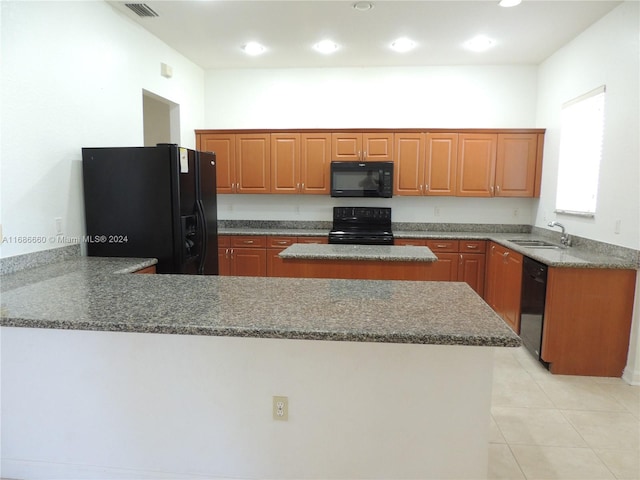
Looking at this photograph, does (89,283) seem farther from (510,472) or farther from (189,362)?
(510,472)

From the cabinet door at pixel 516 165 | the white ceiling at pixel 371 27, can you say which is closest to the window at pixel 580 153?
the cabinet door at pixel 516 165

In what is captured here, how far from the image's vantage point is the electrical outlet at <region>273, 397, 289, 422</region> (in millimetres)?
1629

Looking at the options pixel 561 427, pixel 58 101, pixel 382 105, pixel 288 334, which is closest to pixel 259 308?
pixel 288 334

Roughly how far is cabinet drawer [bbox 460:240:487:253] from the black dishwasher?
3.22 ft

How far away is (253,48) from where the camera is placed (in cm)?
411

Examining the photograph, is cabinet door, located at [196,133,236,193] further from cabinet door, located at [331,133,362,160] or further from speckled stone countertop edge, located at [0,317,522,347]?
speckled stone countertop edge, located at [0,317,522,347]

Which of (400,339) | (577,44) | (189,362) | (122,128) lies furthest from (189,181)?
(577,44)

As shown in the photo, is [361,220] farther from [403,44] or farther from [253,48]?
[253,48]

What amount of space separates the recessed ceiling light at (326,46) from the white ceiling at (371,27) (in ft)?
0.27

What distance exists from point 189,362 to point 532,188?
4.22m

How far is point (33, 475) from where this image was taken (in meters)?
1.79

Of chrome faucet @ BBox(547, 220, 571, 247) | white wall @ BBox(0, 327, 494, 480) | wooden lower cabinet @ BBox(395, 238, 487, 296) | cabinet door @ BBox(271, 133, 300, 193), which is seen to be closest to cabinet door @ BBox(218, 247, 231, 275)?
cabinet door @ BBox(271, 133, 300, 193)

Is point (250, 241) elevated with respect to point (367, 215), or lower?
lower

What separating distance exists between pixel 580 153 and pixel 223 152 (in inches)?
147
